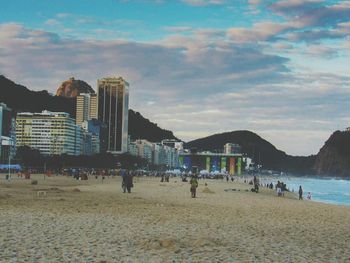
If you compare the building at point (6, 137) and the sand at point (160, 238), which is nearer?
the sand at point (160, 238)

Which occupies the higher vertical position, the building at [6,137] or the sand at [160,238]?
the building at [6,137]

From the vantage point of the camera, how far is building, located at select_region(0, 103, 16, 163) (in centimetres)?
16644

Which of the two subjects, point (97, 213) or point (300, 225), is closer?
point (300, 225)

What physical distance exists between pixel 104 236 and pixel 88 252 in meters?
2.54

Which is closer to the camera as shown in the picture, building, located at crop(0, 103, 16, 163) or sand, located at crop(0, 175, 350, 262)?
sand, located at crop(0, 175, 350, 262)

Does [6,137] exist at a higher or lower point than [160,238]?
higher

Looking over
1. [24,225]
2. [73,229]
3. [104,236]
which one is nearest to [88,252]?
[104,236]

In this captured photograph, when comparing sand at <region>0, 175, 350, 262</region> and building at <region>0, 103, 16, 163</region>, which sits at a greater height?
building at <region>0, 103, 16, 163</region>

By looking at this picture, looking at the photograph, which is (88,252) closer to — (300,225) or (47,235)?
(47,235)

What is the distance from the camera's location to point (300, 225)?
58.9 feet

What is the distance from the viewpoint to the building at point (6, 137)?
546 feet

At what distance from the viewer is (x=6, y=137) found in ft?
588

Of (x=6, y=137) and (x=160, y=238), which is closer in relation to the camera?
(x=160, y=238)

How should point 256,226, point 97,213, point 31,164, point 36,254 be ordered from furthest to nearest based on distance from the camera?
1. point 31,164
2. point 97,213
3. point 256,226
4. point 36,254
